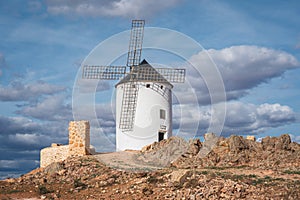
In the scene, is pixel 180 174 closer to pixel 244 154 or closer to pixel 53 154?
pixel 244 154

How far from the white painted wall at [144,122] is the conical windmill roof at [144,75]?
0.46m

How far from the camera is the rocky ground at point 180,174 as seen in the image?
18.2 m

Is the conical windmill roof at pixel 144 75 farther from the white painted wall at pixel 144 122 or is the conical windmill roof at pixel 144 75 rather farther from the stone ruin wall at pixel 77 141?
the stone ruin wall at pixel 77 141

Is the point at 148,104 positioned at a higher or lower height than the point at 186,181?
higher

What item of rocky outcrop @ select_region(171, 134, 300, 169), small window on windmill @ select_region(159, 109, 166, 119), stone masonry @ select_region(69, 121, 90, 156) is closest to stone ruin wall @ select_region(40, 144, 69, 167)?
stone masonry @ select_region(69, 121, 90, 156)

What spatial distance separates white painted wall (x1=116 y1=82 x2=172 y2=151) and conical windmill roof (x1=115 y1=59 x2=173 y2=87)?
1.52ft

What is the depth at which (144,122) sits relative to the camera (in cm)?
3083

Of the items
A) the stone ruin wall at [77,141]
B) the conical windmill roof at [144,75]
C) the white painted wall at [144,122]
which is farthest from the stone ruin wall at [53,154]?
the conical windmill roof at [144,75]

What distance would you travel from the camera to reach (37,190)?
21.7 metres

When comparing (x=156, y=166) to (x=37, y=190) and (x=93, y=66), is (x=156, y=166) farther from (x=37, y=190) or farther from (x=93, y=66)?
(x=93, y=66)

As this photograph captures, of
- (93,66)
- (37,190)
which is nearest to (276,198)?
(37,190)

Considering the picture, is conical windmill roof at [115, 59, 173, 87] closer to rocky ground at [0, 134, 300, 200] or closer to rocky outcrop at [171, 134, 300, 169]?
rocky ground at [0, 134, 300, 200]

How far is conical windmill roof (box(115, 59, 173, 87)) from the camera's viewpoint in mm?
31422

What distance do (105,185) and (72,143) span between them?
7.25 meters
